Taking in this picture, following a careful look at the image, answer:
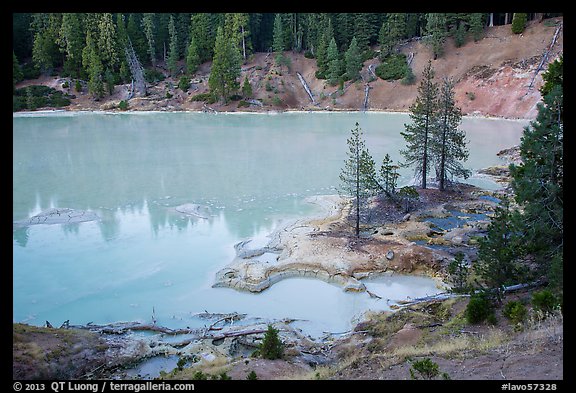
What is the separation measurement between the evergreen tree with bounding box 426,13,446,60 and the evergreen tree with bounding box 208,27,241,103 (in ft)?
76.6

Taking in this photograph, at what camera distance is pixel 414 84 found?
56.2 m

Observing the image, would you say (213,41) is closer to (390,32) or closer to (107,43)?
(107,43)

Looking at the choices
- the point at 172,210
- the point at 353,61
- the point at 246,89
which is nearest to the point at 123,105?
the point at 246,89

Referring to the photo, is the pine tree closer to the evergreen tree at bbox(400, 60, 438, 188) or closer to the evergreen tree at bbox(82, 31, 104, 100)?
the evergreen tree at bbox(82, 31, 104, 100)

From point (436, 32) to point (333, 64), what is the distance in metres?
12.2

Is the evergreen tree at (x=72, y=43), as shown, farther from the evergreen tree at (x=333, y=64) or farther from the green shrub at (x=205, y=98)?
the evergreen tree at (x=333, y=64)

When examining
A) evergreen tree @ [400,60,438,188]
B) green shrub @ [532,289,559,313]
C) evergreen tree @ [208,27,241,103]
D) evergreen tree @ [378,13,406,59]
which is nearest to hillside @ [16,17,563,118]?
evergreen tree @ [378,13,406,59]

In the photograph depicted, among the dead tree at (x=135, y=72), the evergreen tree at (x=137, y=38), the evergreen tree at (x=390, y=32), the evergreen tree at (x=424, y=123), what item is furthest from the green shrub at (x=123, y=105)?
the evergreen tree at (x=424, y=123)

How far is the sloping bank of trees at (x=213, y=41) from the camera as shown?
59.9 meters

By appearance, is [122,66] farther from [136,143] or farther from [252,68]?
[136,143]

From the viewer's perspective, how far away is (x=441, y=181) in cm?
2322

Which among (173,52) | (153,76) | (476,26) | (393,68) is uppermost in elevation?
(476,26)

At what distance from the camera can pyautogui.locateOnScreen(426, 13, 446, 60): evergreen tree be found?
A: 5653 cm
